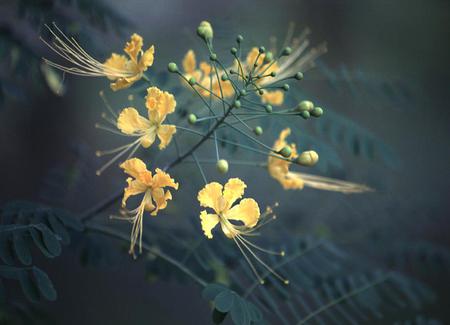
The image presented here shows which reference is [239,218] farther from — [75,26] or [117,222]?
[75,26]

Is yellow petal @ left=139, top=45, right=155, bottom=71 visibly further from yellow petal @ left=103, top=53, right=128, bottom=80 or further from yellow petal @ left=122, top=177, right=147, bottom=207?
yellow petal @ left=122, top=177, right=147, bottom=207

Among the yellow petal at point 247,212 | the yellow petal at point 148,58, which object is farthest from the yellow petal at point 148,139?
the yellow petal at point 247,212

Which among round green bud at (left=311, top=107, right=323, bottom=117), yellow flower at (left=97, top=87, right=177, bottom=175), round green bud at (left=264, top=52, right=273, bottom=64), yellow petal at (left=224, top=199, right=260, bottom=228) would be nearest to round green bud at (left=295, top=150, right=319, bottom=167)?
round green bud at (left=311, top=107, right=323, bottom=117)

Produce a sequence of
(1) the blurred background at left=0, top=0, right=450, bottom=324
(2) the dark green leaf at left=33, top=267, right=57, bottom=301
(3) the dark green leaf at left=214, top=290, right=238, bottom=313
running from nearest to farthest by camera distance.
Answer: (2) the dark green leaf at left=33, top=267, right=57, bottom=301
(3) the dark green leaf at left=214, top=290, right=238, bottom=313
(1) the blurred background at left=0, top=0, right=450, bottom=324

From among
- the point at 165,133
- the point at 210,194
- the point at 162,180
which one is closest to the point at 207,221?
the point at 210,194

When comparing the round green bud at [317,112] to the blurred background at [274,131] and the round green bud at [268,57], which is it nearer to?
the round green bud at [268,57]
